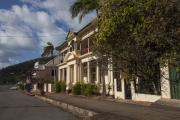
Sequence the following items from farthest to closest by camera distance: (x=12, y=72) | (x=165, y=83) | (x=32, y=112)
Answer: (x=12, y=72) < (x=32, y=112) < (x=165, y=83)

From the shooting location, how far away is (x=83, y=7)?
19297 millimetres

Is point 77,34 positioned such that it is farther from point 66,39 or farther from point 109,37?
point 109,37

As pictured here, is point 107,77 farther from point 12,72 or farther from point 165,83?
point 12,72

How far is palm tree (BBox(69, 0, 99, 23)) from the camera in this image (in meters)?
18.3

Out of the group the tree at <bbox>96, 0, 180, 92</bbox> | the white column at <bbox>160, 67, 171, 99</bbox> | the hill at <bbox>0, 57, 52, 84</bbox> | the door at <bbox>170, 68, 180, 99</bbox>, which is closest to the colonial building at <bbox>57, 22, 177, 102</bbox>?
the white column at <bbox>160, 67, 171, 99</bbox>

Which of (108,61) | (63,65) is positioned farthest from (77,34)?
(108,61)

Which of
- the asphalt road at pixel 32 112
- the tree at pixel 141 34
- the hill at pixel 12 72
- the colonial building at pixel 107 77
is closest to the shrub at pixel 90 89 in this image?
the colonial building at pixel 107 77

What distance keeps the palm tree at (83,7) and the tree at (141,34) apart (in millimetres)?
3127

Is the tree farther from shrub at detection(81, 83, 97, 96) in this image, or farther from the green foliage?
shrub at detection(81, 83, 97, 96)

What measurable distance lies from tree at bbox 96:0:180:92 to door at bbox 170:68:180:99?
919 millimetres

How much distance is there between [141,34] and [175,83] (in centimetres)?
322

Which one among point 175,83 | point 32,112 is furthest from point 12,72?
point 175,83

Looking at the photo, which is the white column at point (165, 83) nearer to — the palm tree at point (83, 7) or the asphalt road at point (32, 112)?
the asphalt road at point (32, 112)

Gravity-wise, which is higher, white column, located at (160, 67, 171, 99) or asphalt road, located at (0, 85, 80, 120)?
white column, located at (160, 67, 171, 99)
